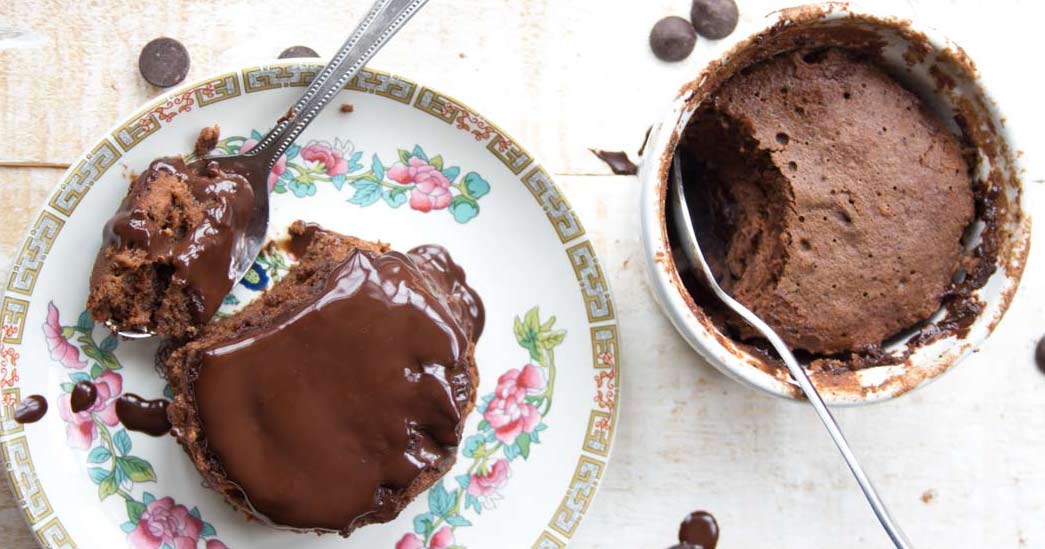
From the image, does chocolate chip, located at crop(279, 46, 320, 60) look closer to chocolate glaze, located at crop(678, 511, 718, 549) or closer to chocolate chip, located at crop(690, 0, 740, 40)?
chocolate chip, located at crop(690, 0, 740, 40)

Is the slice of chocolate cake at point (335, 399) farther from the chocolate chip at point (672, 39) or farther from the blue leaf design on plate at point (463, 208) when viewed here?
the chocolate chip at point (672, 39)

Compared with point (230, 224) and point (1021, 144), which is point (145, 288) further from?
point (1021, 144)

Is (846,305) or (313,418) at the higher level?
(846,305)

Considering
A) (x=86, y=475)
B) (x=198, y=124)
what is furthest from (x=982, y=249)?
(x=86, y=475)

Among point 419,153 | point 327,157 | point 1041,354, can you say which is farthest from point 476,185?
point 1041,354

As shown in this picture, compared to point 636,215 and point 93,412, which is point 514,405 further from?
point 93,412

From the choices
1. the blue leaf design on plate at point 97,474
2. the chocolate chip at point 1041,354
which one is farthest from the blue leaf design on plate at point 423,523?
the chocolate chip at point 1041,354
